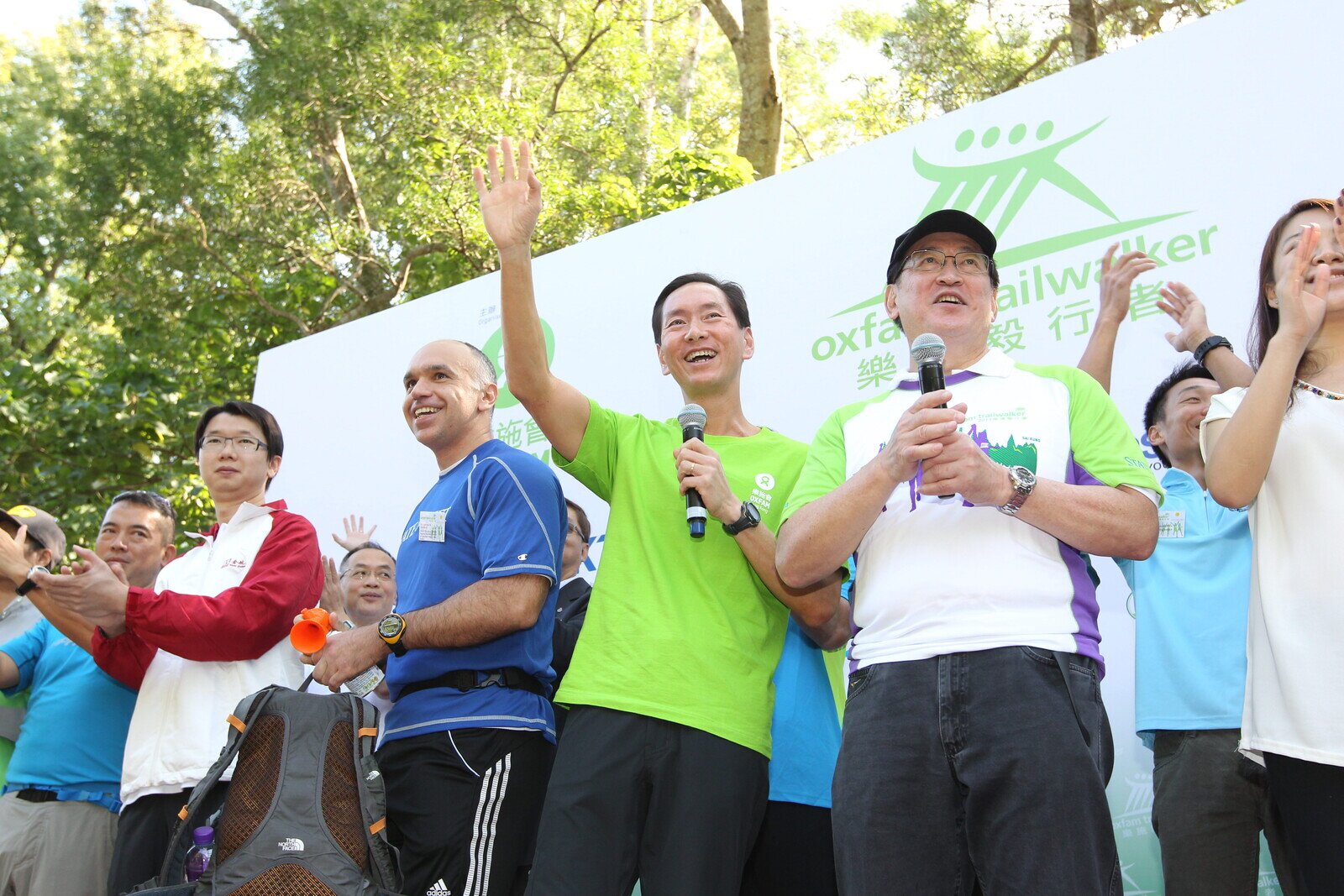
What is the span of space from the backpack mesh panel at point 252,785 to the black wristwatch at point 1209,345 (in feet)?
6.93

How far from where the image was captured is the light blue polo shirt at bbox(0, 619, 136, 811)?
3.05m

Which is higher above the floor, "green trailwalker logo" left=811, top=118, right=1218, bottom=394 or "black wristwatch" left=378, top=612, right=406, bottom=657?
"green trailwalker logo" left=811, top=118, right=1218, bottom=394

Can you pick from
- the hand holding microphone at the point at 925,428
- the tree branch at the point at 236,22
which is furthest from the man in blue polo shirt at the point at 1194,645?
the tree branch at the point at 236,22

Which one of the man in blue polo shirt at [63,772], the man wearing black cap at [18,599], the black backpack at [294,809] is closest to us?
the black backpack at [294,809]

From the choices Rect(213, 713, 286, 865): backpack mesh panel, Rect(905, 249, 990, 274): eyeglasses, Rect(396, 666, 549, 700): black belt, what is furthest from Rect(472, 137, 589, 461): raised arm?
Rect(213, 713, 286, 865): backpack mesh panel

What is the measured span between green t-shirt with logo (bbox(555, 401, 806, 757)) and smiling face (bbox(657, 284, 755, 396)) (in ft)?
0.40

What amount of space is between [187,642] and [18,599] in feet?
4.60

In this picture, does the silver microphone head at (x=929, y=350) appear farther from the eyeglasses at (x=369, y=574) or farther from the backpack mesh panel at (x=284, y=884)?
the eyeglasses at (x=369, y=574)

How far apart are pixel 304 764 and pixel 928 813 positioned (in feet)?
4.19

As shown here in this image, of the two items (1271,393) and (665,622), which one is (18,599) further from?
(1271,393)

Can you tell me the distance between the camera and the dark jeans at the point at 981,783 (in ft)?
5.15

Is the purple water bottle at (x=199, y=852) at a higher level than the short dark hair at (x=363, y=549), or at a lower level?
lower

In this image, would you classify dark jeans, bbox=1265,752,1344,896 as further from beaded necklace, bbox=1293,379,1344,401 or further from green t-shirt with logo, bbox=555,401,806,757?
green t-shirt with logo, bbox=555,401,806,757

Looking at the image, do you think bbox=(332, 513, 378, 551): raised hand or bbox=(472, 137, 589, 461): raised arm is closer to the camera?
bbox=(472, 137, 589, 461): raised arm
